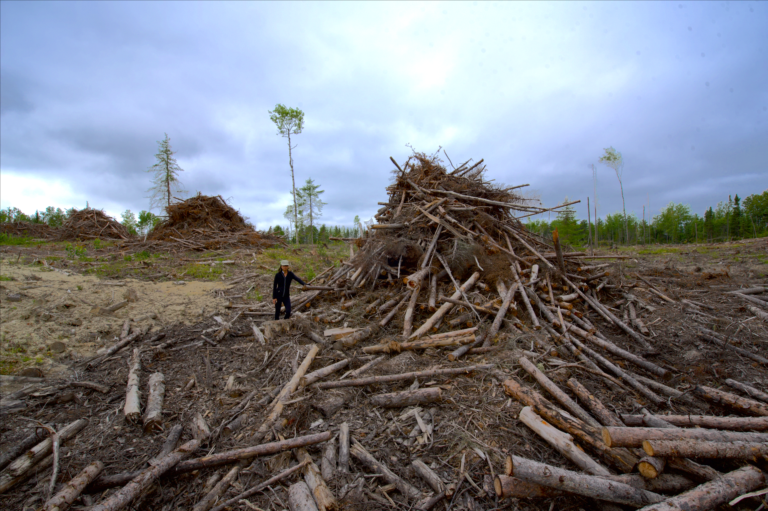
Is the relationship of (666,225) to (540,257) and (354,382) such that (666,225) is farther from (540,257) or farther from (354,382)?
(354,382)

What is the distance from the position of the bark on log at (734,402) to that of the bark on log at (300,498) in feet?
16.6

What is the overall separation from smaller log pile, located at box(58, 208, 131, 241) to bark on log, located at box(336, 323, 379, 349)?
66.6ft

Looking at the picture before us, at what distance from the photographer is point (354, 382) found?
4.64 meters

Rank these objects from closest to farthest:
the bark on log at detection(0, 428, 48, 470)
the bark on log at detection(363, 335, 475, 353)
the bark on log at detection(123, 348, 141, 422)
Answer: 1. the bark on log at detection(0, 428, 48, 470)
2. the bark on log at detection(123, 348, 141, 422)
3. the bark on log at detection(363, 335, 475, 353)

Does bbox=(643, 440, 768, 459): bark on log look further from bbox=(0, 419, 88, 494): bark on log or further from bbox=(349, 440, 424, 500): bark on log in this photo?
bbox=(0, 419, 88, 494): bark on log

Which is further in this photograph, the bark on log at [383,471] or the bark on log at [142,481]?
the bark on log at [383,471]

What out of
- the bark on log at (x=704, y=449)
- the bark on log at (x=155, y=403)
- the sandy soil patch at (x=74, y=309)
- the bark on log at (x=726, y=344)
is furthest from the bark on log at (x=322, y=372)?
the bark on log at (x=726, y=344)

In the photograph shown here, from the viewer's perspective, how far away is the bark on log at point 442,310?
5.97 m

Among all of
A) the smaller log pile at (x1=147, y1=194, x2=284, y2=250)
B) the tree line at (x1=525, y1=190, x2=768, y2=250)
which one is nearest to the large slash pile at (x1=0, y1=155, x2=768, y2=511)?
the smaller log pile at (x1=147, y1=194, x2=284, y2=250)

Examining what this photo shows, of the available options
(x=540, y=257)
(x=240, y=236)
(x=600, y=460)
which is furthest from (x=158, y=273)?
(x=600, y=460)

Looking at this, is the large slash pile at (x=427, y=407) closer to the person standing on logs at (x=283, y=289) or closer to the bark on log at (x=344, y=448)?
the bark on log at (x=344, y=448)

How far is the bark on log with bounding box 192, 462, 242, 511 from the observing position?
3.08m

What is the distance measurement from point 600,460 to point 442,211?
238 inches

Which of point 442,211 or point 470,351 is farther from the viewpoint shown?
point 442,211
